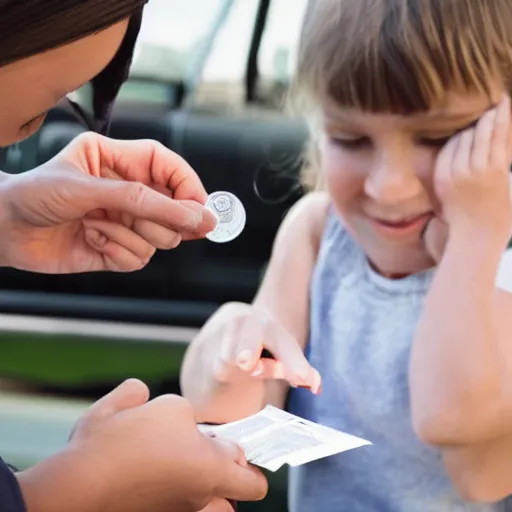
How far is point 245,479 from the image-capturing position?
0.52 m

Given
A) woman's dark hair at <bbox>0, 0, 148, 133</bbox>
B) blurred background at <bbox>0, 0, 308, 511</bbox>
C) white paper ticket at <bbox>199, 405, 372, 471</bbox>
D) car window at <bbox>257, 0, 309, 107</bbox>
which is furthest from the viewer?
blurred background at <bbox>0, 0, 308, 511</bbox>

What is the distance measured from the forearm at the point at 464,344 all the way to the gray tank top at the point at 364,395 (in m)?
0.07

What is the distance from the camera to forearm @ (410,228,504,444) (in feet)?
1.80

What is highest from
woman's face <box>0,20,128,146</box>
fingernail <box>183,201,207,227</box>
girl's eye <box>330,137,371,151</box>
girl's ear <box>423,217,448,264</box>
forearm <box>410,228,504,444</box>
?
woman's face <box>0,20,128,146</box>

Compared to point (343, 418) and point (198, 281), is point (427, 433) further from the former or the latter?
point (198, 281)

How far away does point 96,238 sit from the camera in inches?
24.5

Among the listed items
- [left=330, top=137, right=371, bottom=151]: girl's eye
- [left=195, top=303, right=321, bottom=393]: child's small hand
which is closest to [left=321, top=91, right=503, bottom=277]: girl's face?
[left=330, top=137, right=371, bottom=151]: girl's eye

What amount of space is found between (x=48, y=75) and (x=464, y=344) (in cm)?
31

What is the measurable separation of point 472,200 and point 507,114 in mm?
64

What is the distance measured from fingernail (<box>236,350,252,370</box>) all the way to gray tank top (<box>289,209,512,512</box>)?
75 mm

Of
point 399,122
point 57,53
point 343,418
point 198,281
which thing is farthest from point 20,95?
point 198,281

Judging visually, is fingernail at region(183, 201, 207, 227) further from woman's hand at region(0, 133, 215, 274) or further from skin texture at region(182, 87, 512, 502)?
skin texture at region(182, 87, 512, 502)

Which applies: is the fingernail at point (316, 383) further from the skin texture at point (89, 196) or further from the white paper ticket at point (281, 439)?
the skin texture at point (89, 196)

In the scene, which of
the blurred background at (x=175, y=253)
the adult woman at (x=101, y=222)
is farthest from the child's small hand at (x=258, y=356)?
the blurred background at (x=175, y=253)
